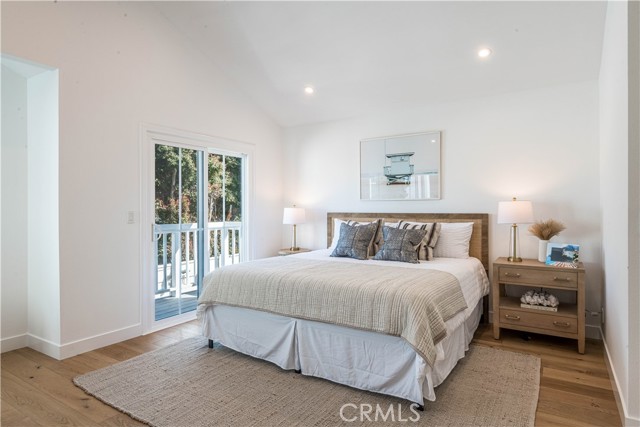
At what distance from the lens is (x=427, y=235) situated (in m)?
3.72

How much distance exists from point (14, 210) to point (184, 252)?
148 centimetres

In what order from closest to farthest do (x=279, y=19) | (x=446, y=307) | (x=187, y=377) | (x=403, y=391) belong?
(x=403, y=391), (x=446, y=307), (x=187, y=377), (x=279, y=19)

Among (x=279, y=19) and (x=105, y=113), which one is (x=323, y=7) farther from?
(x=105, y=113)

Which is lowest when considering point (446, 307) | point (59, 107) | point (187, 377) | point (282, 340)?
point (187, 377)

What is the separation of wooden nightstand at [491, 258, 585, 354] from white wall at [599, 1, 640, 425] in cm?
31

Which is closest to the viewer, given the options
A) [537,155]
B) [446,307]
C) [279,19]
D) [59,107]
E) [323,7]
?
[446,307]

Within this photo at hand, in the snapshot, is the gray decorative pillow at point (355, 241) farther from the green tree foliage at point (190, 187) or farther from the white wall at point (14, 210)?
the white wall at point (14, 210)

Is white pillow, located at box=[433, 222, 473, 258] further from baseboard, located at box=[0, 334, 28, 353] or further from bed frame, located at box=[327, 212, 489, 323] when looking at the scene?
baseboard, located at box=[0, 334, 28, 353]

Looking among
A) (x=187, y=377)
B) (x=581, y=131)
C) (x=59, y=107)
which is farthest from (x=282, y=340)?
(x=581, y=131)

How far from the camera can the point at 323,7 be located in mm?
3135

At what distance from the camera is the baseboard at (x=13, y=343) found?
3094 millimetres

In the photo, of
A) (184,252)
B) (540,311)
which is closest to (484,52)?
(540,311)

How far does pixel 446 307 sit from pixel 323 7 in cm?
254

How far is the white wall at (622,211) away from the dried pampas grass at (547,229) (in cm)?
62
